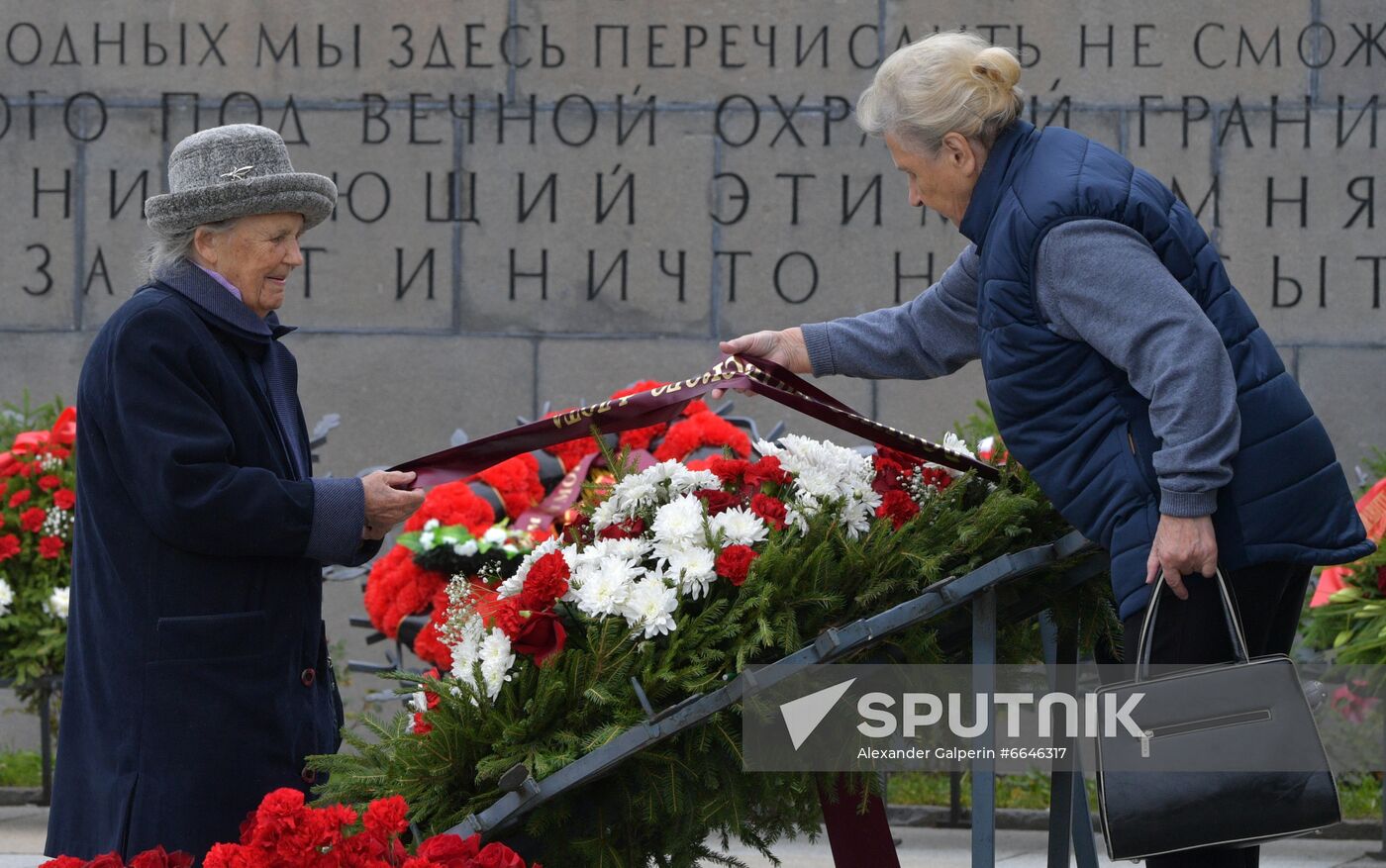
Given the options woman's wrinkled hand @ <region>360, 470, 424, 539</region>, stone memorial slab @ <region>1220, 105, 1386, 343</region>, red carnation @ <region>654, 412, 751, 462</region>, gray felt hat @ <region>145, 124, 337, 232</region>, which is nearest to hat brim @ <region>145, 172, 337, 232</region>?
gray felt hat @ <region>145, 124, 337, 232</region>

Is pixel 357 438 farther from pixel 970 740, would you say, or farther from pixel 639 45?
pixel 970 740

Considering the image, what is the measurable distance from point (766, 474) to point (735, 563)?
1.20 ft

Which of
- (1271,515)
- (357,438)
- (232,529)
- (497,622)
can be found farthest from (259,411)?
(357,438)

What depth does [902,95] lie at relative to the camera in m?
2.56

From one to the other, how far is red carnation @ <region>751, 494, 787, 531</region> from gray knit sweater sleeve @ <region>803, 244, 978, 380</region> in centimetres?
47

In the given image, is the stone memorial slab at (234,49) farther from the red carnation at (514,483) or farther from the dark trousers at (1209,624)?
the dark trousers at (1209,624)

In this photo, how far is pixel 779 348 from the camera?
3.22 m

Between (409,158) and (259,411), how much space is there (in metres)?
4.50

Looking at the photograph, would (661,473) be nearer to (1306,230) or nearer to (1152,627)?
(1152,627)

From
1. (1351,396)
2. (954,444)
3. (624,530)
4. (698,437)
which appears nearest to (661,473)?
(624,530)

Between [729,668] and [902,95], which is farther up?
[902,95]

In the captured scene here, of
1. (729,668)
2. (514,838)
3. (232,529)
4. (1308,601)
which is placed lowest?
(1308,601)

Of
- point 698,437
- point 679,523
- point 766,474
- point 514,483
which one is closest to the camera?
point 679,523

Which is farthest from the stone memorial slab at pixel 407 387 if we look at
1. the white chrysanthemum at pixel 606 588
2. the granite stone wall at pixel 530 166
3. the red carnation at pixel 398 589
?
the white chrysanthemum at pixel 606 588
